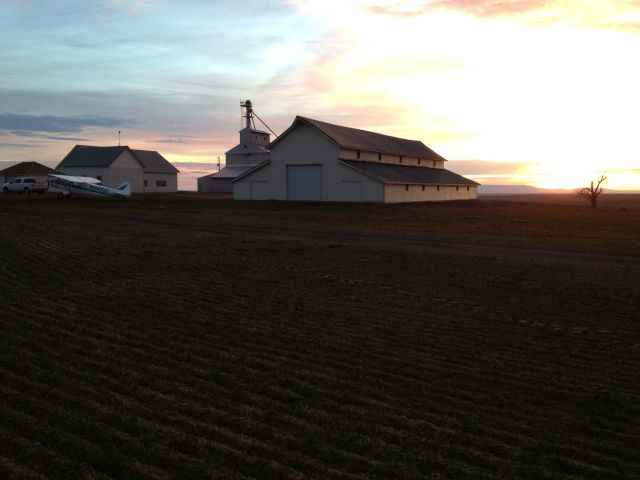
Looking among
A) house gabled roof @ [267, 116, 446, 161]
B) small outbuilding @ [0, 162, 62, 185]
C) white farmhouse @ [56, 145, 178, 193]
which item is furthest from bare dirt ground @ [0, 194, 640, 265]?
small outbuilding @ [0, 162, 62, 185]

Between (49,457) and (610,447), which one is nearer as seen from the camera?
(49,457)

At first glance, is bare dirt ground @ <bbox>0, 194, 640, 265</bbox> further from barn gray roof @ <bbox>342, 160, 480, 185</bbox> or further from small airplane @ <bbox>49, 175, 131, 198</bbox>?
small airplane @ <bbox>49, 175, 131, 198</bbox>

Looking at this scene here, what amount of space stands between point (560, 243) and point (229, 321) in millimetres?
18292

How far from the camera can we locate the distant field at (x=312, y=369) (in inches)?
190

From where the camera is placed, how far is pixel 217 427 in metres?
5.27

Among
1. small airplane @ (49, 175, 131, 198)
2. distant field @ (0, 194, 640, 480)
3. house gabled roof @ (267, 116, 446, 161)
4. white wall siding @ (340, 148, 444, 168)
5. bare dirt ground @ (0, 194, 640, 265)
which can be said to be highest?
house gabled roof @ (267, 116, 446, 161)

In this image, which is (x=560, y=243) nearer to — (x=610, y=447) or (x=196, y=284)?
(x=196, y=284)

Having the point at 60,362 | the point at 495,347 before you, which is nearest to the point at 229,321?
the point at 60,362

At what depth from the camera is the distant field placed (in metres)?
4.83

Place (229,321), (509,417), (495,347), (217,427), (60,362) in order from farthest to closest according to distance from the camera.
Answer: (229,321), (495,347), (60,362), (509,417), (217,427)

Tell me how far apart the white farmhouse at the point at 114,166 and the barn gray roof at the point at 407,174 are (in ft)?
126

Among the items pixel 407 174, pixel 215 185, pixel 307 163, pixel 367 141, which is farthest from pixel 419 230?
pixel 215 185

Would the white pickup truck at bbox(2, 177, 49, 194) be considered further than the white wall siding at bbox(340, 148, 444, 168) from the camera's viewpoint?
Yes

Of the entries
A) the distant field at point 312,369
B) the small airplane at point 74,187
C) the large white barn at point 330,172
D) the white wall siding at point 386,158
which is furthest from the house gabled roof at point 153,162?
the distant field at point 312,369
